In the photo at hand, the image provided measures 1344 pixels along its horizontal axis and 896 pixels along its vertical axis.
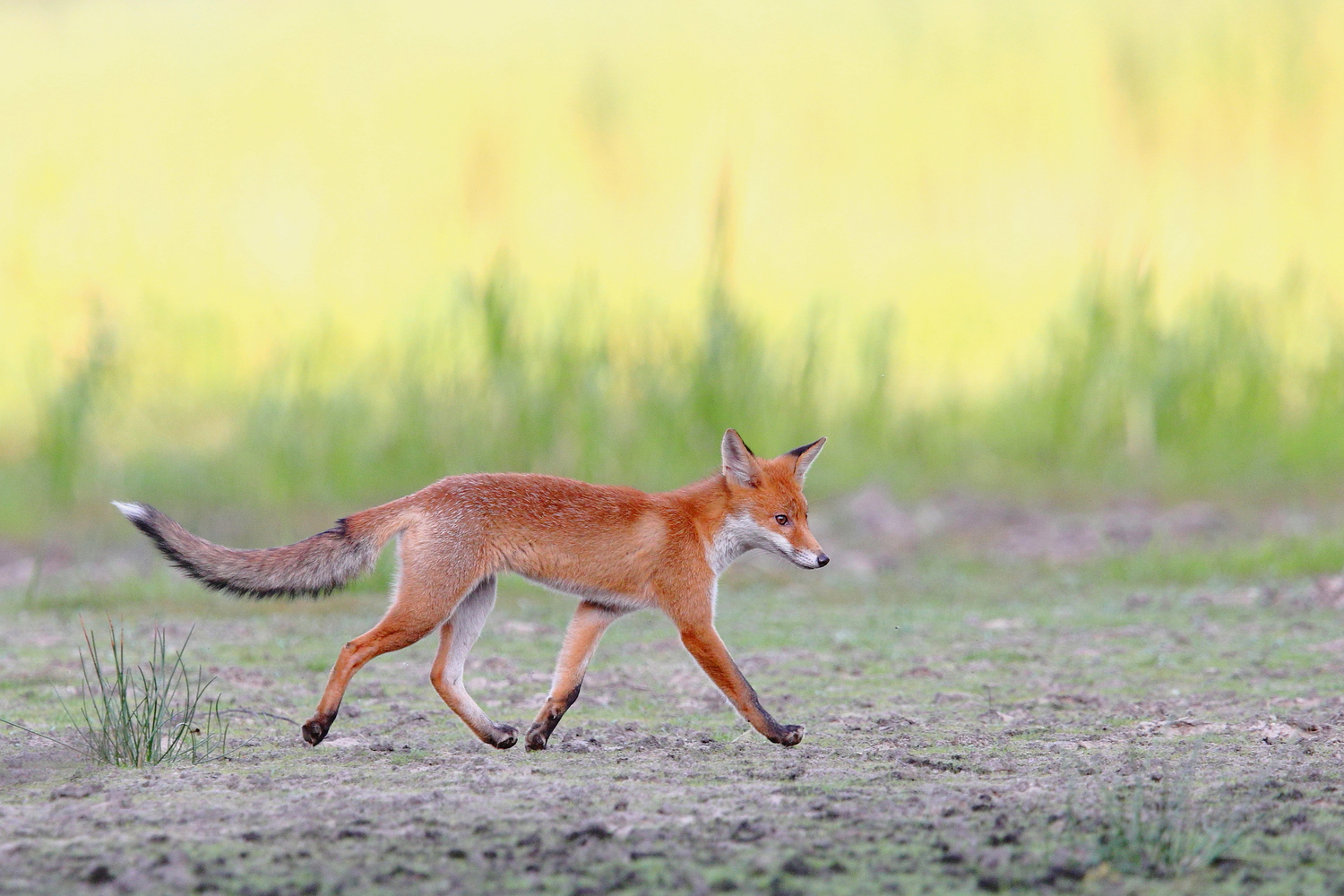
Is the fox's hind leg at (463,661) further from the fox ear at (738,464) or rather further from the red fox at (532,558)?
the fox ear at (738,464)

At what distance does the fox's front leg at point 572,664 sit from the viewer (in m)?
5.15

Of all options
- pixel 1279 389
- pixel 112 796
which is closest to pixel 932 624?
pixel 112 796

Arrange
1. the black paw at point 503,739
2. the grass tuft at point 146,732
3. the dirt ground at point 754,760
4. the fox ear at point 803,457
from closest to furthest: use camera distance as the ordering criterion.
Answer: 1. the dirt ground at point 754,760
2. the grass tuft at point 146,732
3. the black paw at point 503,739
4. the fox ear at point 803,457

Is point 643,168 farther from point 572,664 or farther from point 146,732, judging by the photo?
point 146,732

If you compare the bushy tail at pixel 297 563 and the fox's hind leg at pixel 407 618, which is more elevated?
the bushy tail at pixel 297 563

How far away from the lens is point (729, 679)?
522 cm

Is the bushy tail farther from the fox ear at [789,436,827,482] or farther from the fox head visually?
the fox ear at [789,436,827,482]


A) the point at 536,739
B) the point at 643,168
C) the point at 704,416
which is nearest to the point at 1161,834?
the point at 536,739

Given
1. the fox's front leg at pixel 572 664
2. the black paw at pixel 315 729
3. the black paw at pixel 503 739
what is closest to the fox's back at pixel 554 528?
the fox's front leg at pixel 572 664

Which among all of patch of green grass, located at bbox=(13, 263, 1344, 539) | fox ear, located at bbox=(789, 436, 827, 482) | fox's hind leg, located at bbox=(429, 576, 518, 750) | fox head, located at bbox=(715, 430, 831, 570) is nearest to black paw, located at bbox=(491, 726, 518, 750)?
fox's hind leg, located at bbox=(429, 576, 518, 750)

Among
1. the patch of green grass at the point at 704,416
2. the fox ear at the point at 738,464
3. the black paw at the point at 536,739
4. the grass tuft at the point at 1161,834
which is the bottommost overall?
the grass tuft at the point at 1161,834

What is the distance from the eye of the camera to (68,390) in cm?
1116

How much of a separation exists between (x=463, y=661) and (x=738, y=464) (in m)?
1.19

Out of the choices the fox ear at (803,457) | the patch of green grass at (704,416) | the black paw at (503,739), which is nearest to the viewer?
the black paw at (503,739)
